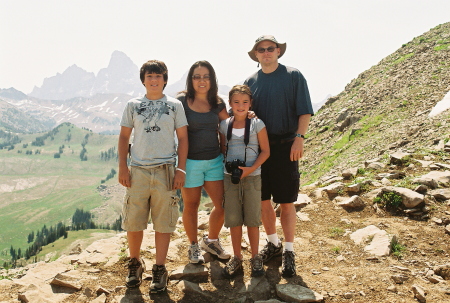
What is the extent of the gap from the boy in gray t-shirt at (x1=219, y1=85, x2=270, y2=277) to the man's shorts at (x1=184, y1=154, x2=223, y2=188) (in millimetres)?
283

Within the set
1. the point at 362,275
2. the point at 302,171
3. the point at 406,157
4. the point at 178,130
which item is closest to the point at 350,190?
the point at 406,157

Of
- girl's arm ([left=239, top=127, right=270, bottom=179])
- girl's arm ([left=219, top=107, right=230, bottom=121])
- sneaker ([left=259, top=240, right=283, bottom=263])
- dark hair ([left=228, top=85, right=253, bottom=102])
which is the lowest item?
sneaker ([left=259, top=240, right=283, bottom=263])

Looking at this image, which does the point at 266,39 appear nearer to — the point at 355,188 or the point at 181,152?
the point at 181,152

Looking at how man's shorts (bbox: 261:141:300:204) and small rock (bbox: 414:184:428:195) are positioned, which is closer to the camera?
man's shorts (bbox: 261:141:300:204)

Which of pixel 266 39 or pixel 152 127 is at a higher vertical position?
pixel 266 39

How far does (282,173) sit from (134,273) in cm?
357

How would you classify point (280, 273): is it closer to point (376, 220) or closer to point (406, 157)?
point (376, 220)

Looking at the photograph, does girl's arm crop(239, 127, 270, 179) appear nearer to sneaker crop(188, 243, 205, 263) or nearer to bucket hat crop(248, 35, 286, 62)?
bucket hat crop(248, 35, 286, 62)

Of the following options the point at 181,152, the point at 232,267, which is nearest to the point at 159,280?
the point at 232,267

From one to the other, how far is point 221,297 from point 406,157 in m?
9.73

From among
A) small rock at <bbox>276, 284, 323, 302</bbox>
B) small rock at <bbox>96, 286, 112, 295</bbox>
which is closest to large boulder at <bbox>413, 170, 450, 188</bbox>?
small rock at <bbox>276, 284, 323, 302</bbox>

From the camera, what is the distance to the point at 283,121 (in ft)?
21.2

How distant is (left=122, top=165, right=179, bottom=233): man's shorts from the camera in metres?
5.95

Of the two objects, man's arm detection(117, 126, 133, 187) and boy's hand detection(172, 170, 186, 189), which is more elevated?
man's arm detection(117, 126, 133, 187)
